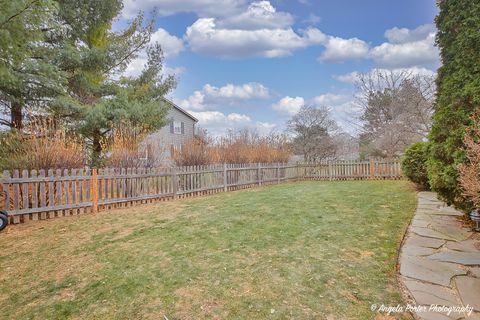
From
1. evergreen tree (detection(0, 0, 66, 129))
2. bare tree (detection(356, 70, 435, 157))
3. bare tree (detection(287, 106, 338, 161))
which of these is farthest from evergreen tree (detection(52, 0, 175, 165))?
bare tree (detection(356, 70, 435, 157))

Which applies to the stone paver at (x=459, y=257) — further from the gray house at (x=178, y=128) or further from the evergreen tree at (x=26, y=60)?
the gray house at (x=178, y=128)

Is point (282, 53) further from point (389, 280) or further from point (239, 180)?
point (389, 280)

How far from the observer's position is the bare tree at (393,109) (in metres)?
17.7

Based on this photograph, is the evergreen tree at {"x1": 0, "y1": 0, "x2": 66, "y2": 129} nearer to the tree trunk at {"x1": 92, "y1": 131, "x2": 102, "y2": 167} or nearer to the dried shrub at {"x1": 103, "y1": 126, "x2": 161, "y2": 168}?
the tree trunk at {"x1": 92, "y1": 131, "x2": 102, "y2": 167}

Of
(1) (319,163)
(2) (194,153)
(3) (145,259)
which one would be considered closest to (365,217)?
(3) (145,259)

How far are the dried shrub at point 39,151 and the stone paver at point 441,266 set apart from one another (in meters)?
6.79

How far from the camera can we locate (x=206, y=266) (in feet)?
10.6

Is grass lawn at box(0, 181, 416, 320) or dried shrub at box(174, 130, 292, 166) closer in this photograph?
grass lawn at box(0, 181, 416, 320)

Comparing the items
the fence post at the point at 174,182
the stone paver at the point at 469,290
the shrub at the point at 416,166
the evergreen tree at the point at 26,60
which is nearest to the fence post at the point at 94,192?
the fence post at the point at 174,182

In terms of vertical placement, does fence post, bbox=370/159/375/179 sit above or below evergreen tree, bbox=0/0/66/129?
below

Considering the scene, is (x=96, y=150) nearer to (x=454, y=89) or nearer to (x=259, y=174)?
(x=259, y=174)

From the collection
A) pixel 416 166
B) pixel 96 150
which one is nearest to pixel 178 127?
pixel 96 150

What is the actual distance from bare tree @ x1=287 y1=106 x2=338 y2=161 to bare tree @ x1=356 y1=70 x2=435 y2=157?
250 cm

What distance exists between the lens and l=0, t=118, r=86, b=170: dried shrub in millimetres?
6223
